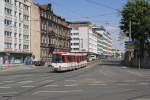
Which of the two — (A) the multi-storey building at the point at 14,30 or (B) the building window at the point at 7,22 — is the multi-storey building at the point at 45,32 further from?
(B) the building window at the point at 7,22

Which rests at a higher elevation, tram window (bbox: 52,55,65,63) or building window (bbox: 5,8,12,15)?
building window (bbox: 5,8,12,15)

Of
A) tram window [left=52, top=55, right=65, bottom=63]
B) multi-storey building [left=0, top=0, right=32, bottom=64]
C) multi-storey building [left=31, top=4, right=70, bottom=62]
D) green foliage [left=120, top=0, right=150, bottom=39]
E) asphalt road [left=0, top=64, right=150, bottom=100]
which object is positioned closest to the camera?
asphalt road [left=0, top=64, right=150, bottom=100]

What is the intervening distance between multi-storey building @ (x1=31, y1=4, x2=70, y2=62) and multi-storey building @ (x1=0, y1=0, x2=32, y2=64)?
3.93m

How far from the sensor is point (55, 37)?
424 ft

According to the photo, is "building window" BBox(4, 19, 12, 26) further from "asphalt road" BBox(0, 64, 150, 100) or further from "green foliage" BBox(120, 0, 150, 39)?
"asphalt road" BBox(0, 64, 150, 100)

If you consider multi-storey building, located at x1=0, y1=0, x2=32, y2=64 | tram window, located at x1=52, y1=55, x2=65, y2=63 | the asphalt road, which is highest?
multi-storey building, located at x1=0, y1=0, x2=32, y2=64

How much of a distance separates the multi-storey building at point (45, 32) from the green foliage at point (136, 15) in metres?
31.6

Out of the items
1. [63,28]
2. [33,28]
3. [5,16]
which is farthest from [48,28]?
[5,16]

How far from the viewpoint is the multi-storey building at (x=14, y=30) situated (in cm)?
8937

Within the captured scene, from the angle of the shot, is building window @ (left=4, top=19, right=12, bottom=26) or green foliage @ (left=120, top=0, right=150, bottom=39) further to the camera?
building window @ (left=4, top=19, right=12, bottom=26)

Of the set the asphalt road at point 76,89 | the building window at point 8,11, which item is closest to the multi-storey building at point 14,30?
the building window at point 8,11

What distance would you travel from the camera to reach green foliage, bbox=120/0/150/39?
263ft

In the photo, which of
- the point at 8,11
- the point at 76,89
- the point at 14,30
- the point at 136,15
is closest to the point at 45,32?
the point at 14,30

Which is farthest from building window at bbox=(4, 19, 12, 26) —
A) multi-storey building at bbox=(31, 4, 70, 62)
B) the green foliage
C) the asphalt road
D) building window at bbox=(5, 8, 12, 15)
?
the asphalt road
